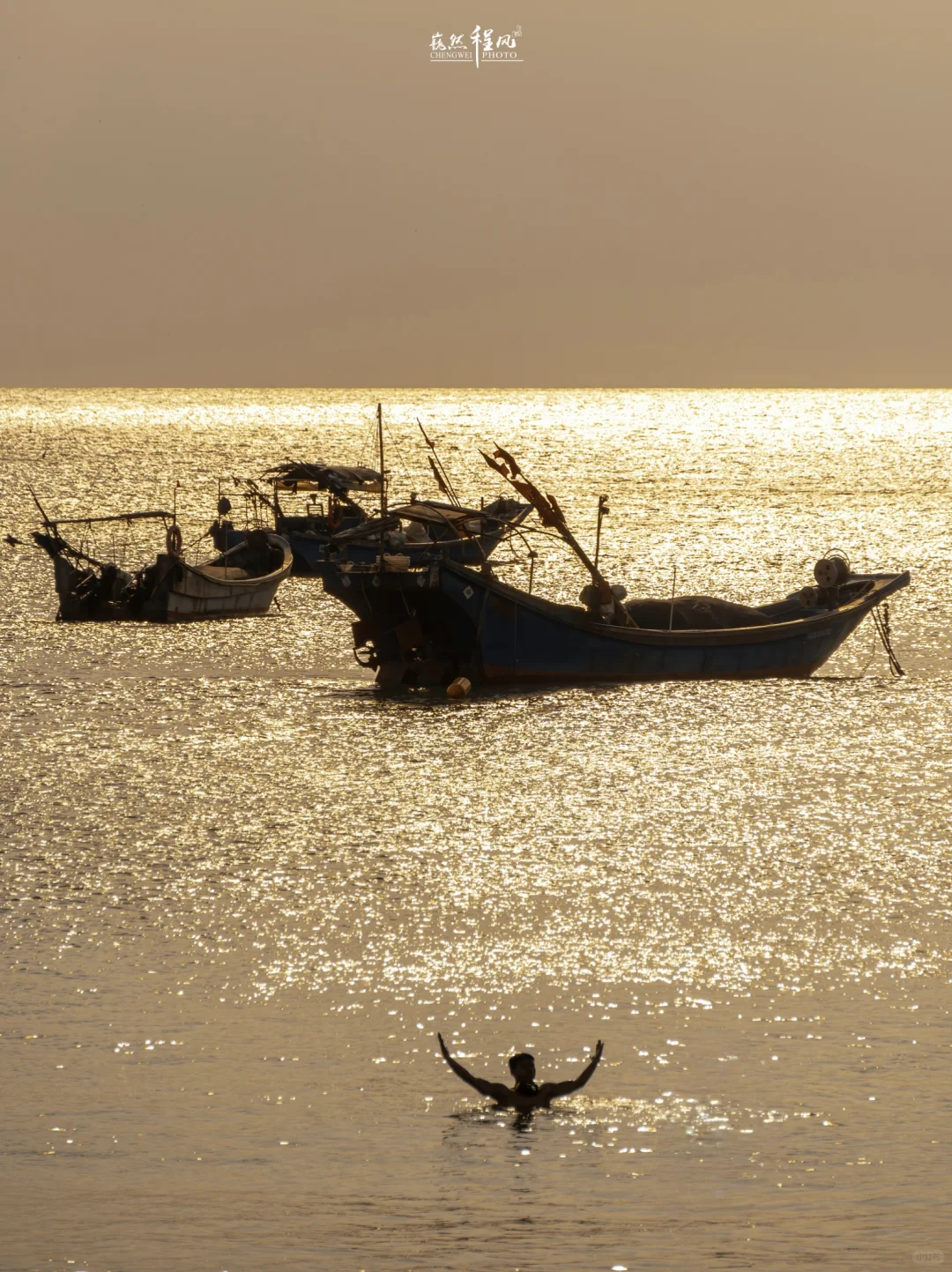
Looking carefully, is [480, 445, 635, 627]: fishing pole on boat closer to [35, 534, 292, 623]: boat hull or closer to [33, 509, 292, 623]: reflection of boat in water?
[33, 509, 292, 623]: reflection of boat in water

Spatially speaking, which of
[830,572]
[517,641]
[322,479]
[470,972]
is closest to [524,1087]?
[470,972]

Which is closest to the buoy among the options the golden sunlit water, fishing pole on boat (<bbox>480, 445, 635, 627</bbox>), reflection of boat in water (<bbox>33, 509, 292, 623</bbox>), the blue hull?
the blue hull

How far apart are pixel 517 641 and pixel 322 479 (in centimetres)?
2251

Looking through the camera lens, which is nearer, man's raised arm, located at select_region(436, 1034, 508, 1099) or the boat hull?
man's raised arm, located at select_region(436, 1034, 508, 1099)

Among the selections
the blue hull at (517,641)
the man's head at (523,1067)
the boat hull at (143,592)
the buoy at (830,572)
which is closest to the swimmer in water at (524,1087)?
the man's head at (523,1067)

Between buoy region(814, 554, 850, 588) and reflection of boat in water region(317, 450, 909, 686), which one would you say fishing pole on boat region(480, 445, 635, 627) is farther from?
buoy region(814, 554, 850, 588)

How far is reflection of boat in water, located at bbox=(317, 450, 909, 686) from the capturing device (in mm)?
33844

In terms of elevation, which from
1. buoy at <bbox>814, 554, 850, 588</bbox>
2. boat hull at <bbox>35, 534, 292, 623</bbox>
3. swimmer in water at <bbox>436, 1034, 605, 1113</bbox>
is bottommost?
boat hull at <bbox>35, 534, 292, 623</bbox>

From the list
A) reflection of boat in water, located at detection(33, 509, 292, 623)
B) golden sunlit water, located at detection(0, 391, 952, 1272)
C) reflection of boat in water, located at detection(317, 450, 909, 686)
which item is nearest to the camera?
golden sunlit water, located at detection(0, 391, 952, 1272)

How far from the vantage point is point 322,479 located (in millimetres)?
55812

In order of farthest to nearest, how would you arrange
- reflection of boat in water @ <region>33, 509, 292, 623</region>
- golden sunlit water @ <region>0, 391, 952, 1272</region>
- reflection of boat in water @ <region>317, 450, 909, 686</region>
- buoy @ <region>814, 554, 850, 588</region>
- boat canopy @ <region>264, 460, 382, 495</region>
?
boat canopy @ <region>264, 460, 382, 495</region> → reflection of boat in water @ <region>33, 509, 292, 623</region> → buoy @ <region>814, 554, 850, 588</region> → reflection of boat in water @ <region>317, 450, 909, 686</region> → golden sunlit water @ <region>0, 391, 952, 1272</region>

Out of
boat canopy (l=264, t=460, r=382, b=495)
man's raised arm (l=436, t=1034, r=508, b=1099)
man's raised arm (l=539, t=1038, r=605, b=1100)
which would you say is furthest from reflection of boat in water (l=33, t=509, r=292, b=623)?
man's raised arm (l=539, t=1038, r=605, b=1100)

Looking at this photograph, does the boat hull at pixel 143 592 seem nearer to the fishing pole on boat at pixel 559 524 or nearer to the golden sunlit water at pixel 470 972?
the golden sunlit water at pixel 470 972

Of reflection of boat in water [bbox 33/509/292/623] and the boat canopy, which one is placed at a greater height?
the boat canopy
